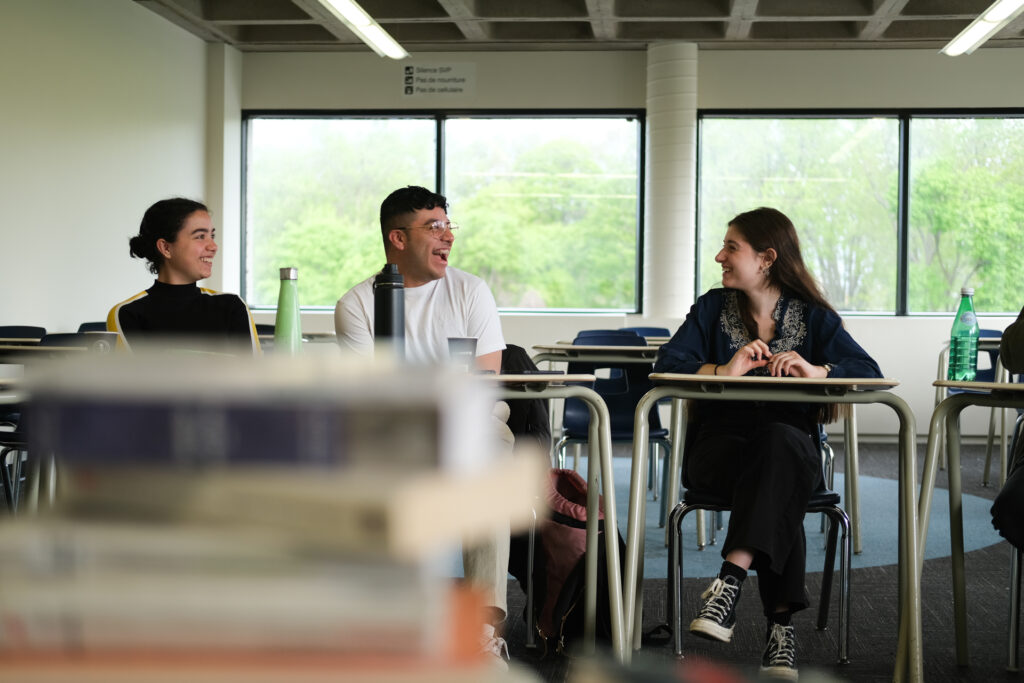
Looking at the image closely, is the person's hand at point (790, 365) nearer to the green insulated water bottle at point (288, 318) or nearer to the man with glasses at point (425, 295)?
the man with glasses at point (425, 295)

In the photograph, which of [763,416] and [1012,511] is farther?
[763,416]

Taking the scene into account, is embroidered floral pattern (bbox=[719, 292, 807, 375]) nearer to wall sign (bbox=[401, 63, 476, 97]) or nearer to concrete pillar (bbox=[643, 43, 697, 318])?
concrete pillar (bbox=[643, 43, 697, 318])

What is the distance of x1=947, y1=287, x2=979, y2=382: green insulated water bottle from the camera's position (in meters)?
2.97

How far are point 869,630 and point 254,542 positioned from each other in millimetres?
2750

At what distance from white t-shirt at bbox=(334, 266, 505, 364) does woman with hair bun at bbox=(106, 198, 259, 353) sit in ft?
0.81

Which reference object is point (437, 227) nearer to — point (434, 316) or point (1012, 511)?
point (434, 316)

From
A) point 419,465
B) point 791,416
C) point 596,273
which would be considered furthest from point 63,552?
point 596,273

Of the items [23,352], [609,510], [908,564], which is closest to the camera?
[908,564]

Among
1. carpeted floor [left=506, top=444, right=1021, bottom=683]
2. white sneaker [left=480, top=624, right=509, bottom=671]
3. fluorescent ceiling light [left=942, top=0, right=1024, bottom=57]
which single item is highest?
fluorescent ceiling light [left=942, top=0, right=1024, bottom=57]

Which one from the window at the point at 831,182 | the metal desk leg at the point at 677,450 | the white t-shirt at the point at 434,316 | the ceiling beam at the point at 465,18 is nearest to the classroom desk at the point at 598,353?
the metal desk leg at the point at 677,450

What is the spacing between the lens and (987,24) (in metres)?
6.13

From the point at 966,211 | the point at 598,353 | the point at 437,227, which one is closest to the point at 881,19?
the point at 966,211

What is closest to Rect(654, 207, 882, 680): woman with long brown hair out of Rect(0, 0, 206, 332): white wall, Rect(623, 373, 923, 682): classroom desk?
Rect(623, 373, 923, 682): classroom desk

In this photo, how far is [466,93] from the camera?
8.09 m
